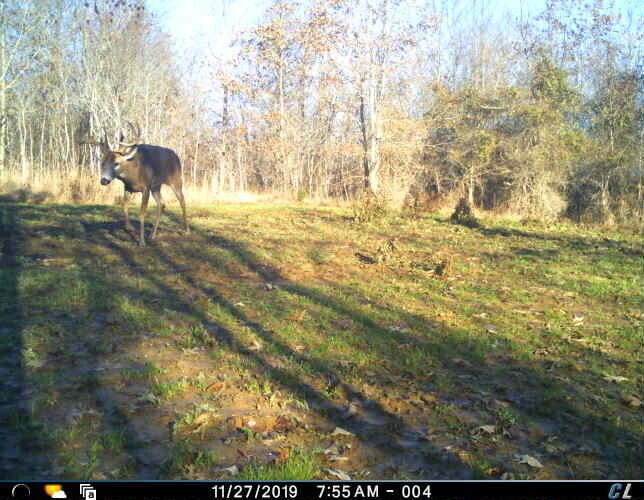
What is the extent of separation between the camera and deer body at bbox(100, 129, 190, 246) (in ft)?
37.3

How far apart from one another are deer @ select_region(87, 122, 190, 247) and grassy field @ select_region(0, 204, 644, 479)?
1.11 meters

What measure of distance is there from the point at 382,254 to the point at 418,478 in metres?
7.56

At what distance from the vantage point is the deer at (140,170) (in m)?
11.4

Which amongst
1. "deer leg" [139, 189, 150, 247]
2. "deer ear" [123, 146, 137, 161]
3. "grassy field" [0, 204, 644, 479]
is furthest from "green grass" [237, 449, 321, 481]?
"deer ear" [123, 146, 137, 161]

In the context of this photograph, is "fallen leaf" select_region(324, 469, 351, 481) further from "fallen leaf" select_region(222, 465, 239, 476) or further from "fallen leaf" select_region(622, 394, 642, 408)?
"fallen leaf" select_region(622, 394, 642, 408)

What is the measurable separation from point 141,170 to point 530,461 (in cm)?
1008

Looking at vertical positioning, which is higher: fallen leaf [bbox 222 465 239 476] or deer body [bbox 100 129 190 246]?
deer body [bbox 100 129 190 246]

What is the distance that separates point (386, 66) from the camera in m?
26.4

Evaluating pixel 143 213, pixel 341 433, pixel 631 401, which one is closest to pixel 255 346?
pixel 341 433

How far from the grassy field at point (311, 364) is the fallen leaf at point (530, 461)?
0.06 feet

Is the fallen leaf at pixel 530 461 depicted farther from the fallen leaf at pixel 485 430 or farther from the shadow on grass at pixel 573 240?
the shadow on grass at pixel 573 240

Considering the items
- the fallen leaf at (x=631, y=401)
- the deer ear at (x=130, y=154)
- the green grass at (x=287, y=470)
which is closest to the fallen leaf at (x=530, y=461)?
the green grass at (x=287, y=470)
